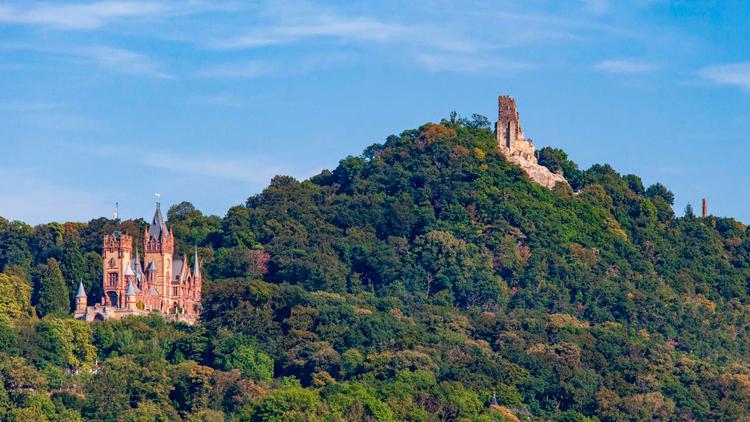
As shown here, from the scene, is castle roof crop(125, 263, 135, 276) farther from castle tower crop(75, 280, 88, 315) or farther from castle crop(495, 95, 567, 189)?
castle crop(495, 95, 567, 189)

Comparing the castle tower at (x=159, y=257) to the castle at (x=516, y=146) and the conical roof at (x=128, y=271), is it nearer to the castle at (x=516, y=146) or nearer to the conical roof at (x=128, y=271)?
the conical roof at (x=128, y=271)

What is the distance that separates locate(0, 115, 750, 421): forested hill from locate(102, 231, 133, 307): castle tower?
2.13 meters

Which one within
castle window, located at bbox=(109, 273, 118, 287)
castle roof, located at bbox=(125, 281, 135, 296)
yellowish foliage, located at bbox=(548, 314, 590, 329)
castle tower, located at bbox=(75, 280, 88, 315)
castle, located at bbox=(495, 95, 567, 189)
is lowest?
yellowish foliage, located at bbox=(548, 314, 590, 329)

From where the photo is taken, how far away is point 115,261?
131m

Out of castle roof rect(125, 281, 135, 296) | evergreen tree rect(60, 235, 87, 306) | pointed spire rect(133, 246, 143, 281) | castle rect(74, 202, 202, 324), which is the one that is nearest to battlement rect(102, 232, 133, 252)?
castle rect(74, 202, 202, 324)

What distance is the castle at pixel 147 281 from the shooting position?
128750mm

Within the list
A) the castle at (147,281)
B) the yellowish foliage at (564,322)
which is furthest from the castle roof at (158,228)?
the yellowish foliage at (564,322)

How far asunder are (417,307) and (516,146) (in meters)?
23.5

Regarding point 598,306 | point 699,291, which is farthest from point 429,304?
point 699,291

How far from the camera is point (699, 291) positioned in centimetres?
14688

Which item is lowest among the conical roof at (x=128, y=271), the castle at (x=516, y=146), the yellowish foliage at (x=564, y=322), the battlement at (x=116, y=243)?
the yellowish foliage at (x=564, y=322)

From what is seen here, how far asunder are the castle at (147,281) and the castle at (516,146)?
2573cm

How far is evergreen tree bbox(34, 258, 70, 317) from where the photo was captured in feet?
424

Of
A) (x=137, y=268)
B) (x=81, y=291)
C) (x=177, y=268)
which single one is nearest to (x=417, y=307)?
(x=177, y=268)
